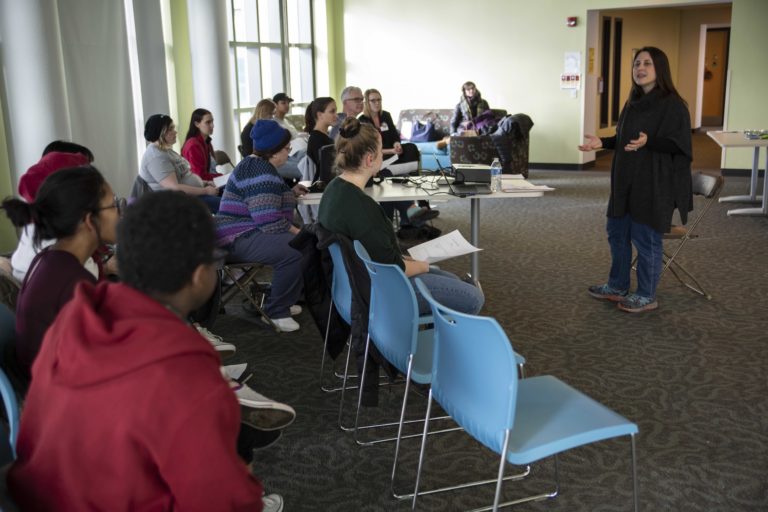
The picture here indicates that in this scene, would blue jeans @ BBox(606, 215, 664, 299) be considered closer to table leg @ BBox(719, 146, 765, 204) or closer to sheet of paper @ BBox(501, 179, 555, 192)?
sheet of paper @ BBox(501, 179, 555, 192)

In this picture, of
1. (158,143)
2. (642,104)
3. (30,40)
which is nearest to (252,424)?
(642,104)

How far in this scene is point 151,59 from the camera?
784 cm

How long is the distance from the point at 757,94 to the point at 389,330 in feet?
30.4

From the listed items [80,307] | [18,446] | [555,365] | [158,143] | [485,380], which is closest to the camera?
[80,307]

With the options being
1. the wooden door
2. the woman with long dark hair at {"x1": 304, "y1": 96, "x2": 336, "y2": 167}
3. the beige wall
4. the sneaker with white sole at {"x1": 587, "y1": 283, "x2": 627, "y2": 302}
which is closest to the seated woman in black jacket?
the woman with long dark hair at {"x1": 304, "y1": 96, "x2": 336, "y2": 167}

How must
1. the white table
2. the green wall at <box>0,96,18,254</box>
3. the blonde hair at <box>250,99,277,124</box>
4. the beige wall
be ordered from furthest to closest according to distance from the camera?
the beige wall
the white table
the blonde hair at <box>250,99,277,124</box>
the green wall at <box>0,96,18,254</box>

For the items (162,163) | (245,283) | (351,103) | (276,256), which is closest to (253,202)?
(276,256)

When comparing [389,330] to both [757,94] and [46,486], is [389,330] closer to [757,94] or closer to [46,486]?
[46,486]

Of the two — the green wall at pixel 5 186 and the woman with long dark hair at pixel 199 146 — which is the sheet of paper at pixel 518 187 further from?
the green wall at pixel 5 186

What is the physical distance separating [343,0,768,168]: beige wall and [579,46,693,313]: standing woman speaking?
663cm

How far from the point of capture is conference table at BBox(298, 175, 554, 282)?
4.68m

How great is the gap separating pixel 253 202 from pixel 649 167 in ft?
7.68

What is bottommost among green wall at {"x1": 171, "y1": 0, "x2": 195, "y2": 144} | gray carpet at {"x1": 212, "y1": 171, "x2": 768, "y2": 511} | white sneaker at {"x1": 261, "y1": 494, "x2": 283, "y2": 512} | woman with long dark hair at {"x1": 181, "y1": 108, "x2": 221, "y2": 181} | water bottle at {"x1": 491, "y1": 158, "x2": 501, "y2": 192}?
gray carpet at {"x1": 212, "y1": 171, "x2": 768, "y2": 511}

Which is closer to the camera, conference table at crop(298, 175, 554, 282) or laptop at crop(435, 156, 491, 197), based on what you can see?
conference table at crop(298, 175, 554, 282)
